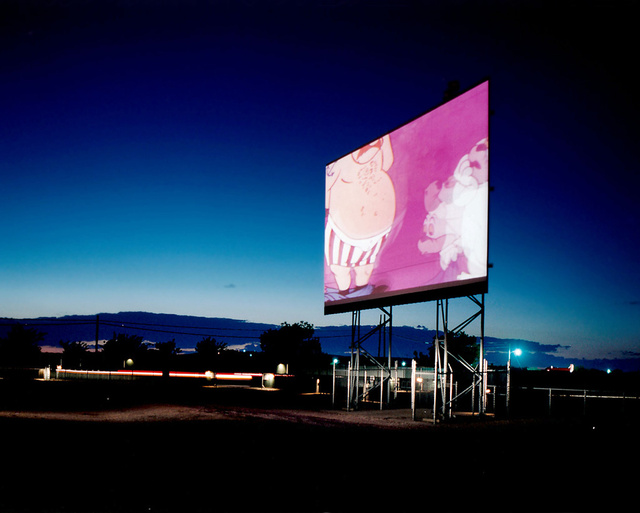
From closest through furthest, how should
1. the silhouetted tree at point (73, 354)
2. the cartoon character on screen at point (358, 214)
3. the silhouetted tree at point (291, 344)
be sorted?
the cartoon character on screen at point (358, 214) < the silhouetted tree at point (73, 354) < the silhouetted tree at point (291, 344)

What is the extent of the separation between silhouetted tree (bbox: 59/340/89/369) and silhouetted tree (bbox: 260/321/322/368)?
80.8 ft

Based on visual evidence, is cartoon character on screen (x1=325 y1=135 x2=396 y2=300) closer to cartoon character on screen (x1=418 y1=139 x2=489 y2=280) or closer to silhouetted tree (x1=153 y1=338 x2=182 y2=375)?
cartoon character on screen (x1=418 y1=139 x2=489 y2=280)

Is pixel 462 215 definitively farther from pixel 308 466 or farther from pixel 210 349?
pixel 210 349

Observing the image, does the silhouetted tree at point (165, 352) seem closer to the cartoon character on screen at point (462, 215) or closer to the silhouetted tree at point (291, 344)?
the silhouetted tree at point (291, 344)

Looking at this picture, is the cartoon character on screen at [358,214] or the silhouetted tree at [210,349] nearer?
the cartoon character on screen at [358,214]

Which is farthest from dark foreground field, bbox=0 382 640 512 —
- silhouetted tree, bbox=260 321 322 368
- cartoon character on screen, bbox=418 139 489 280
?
silhouetted tree, bbox=260 321 322 368

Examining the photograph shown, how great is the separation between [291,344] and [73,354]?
95.2 feet

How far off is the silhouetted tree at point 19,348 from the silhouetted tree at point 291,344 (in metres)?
30.7

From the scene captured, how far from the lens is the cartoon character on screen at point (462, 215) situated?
12.7 meters

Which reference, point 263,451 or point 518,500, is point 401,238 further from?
point 518,500

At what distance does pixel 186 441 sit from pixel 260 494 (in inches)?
168

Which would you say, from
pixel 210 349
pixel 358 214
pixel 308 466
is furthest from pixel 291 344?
pixel 308 466

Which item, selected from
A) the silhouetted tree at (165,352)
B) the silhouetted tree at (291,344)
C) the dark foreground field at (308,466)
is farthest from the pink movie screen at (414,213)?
the silhouetted tree at (291,344)

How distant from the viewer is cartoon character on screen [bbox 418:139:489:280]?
12.7 metres
